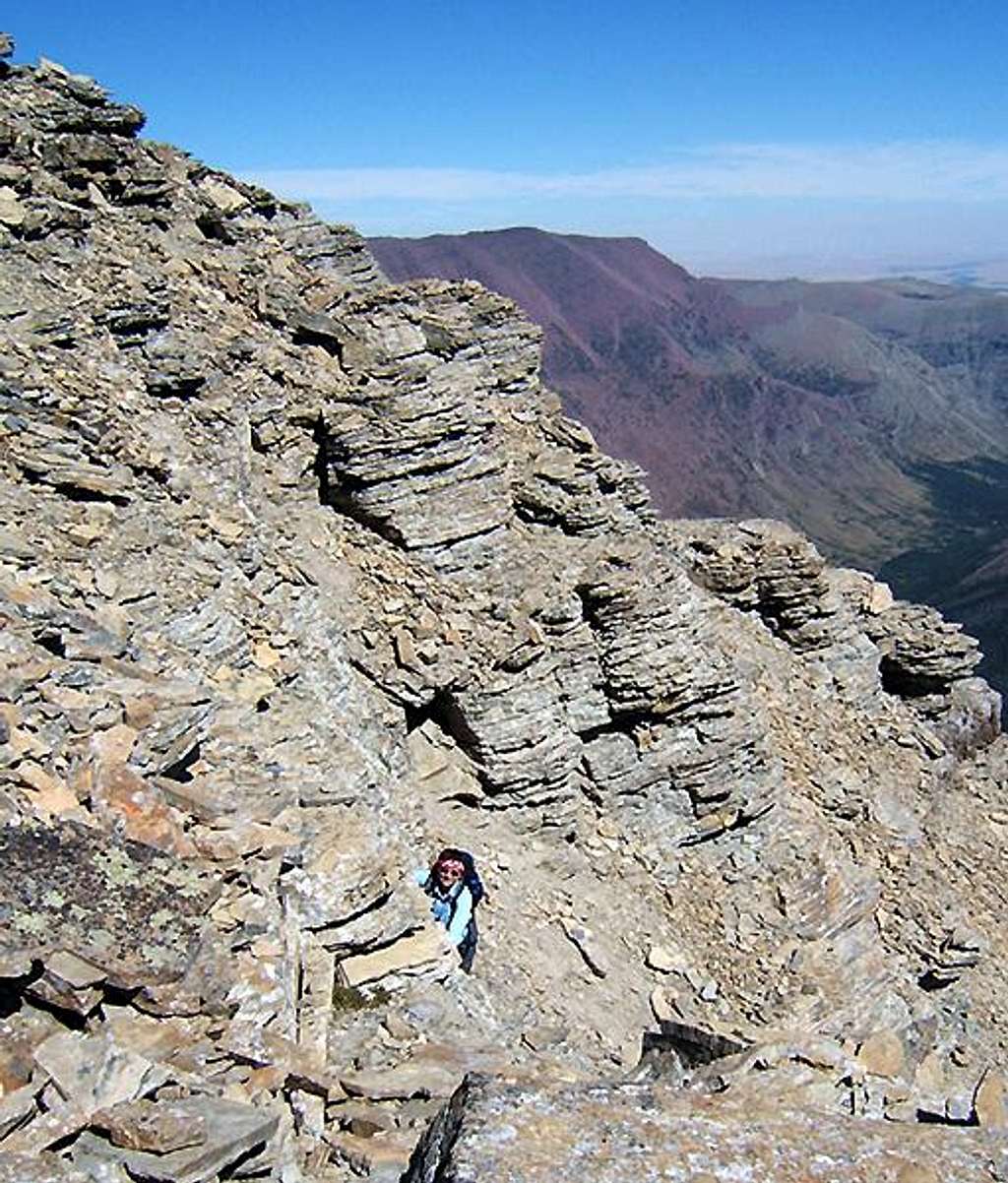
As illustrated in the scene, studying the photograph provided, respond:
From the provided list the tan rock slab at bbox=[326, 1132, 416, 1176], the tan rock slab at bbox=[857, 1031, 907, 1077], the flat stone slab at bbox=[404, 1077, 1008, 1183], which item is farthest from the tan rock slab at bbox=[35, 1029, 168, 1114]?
the tan rock slab at bbox=[857, 1031, 907, 1077]

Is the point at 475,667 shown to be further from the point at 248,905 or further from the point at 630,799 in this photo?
the point at 248,905

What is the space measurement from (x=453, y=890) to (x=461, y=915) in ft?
1.46

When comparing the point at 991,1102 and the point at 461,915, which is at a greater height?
the point at 991,1102

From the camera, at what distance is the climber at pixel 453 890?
18.7 m

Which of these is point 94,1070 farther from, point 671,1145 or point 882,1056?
point 882,1056

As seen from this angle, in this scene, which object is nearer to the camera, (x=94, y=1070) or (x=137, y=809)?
(x=94, y=1070)

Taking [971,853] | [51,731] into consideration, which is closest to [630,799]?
[971,853]

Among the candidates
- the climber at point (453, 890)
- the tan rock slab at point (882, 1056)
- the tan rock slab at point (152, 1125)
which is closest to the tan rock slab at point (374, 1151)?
the tan rock slab at point (152, 1125)

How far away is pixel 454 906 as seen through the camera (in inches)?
741

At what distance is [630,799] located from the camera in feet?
88.0

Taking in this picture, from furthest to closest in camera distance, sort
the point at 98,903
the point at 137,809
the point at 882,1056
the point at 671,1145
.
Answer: the point at 882,1056, the point at 137,809, the point at 98,903, the point at 671,1145

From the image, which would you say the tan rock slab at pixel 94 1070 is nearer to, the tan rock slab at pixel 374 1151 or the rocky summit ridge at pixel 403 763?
the rocky summit ridge at pixel 403 763

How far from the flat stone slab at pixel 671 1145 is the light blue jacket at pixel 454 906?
9.48m

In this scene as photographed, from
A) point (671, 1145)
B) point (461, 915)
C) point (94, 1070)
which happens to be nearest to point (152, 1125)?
point (94, 1070)
